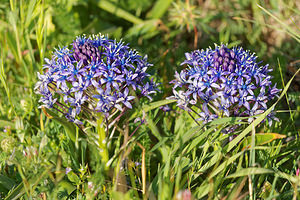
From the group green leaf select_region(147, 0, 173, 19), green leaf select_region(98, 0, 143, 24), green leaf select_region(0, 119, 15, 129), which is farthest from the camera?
green leaf select_region(147, 0, 173, 19)

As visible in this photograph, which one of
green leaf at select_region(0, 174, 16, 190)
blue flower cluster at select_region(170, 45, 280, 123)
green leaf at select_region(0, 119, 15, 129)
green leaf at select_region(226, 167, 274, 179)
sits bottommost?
green leaf at select_region(0, 174, 16, 190)

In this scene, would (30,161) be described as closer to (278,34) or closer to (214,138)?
(214,138)

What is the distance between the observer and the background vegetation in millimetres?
2357

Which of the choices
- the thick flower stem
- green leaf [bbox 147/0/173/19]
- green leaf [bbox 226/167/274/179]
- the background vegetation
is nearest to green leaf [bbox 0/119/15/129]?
the background vegetation

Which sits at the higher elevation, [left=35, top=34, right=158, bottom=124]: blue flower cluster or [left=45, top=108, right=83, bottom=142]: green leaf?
[left=35, top=34, right=158, bottom=124]: blue flower cluster

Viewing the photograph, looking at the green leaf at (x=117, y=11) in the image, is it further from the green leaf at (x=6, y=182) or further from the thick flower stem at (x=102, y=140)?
the green leaf at (x=6, y=182)

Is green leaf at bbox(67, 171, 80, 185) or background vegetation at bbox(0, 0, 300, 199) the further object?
green leaf at bbox(67, 171, 80, 185)

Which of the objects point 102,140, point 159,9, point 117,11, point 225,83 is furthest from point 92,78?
point 159,9

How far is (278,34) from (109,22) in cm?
262

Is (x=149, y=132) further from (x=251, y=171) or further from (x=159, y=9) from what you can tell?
(x=159, y=9)

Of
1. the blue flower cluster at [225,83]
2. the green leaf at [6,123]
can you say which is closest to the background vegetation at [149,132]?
the green leaf at [6,123]

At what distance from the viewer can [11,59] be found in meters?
4.18

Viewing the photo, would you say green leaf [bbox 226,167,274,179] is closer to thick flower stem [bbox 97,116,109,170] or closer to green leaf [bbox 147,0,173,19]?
thick flower stem [bbox 97,116,109,170]

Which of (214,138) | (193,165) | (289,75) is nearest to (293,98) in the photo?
(289,75)
